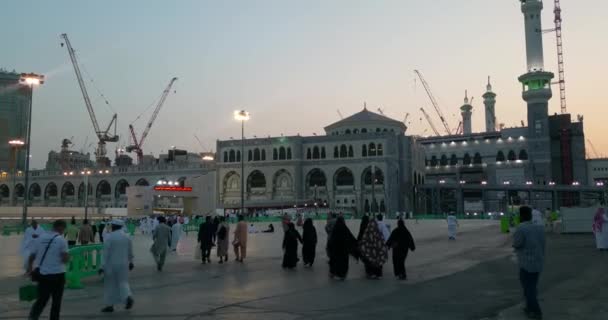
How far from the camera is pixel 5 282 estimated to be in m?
12.8

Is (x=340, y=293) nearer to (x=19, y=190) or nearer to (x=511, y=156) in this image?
(x=511, y=156)

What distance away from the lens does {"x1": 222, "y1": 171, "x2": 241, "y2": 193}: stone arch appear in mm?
93188

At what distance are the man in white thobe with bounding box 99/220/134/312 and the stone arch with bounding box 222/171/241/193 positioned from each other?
84.4 meters

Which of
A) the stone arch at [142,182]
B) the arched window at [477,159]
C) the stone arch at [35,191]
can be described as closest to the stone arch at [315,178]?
the stone arch at [142,182]

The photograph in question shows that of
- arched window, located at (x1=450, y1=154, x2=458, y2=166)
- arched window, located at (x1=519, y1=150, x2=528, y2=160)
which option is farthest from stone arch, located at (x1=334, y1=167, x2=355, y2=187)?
arched window, located at (x1=519, y1=150, x2=528, y2=160)

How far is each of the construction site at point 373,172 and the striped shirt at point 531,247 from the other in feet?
200

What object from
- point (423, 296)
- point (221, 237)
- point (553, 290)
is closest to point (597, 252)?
point (553, 290)

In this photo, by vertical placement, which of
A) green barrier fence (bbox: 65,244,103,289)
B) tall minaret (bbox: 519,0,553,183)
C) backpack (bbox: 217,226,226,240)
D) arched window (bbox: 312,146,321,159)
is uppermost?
tall minaret (bbox: 519,0,553,183)

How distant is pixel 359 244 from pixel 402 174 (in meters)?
73.6

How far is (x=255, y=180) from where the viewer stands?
93.0 m

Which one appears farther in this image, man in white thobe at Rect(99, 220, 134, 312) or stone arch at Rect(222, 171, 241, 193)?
stone arch at Rect(222, 171, 241, 193)

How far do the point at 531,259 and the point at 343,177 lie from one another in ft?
263

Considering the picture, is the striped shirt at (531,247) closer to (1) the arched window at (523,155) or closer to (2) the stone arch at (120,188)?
(1) the arched window at (523,155)

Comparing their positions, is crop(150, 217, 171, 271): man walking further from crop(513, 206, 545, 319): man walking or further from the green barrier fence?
crop(513, 206, 545, 319): man walking
